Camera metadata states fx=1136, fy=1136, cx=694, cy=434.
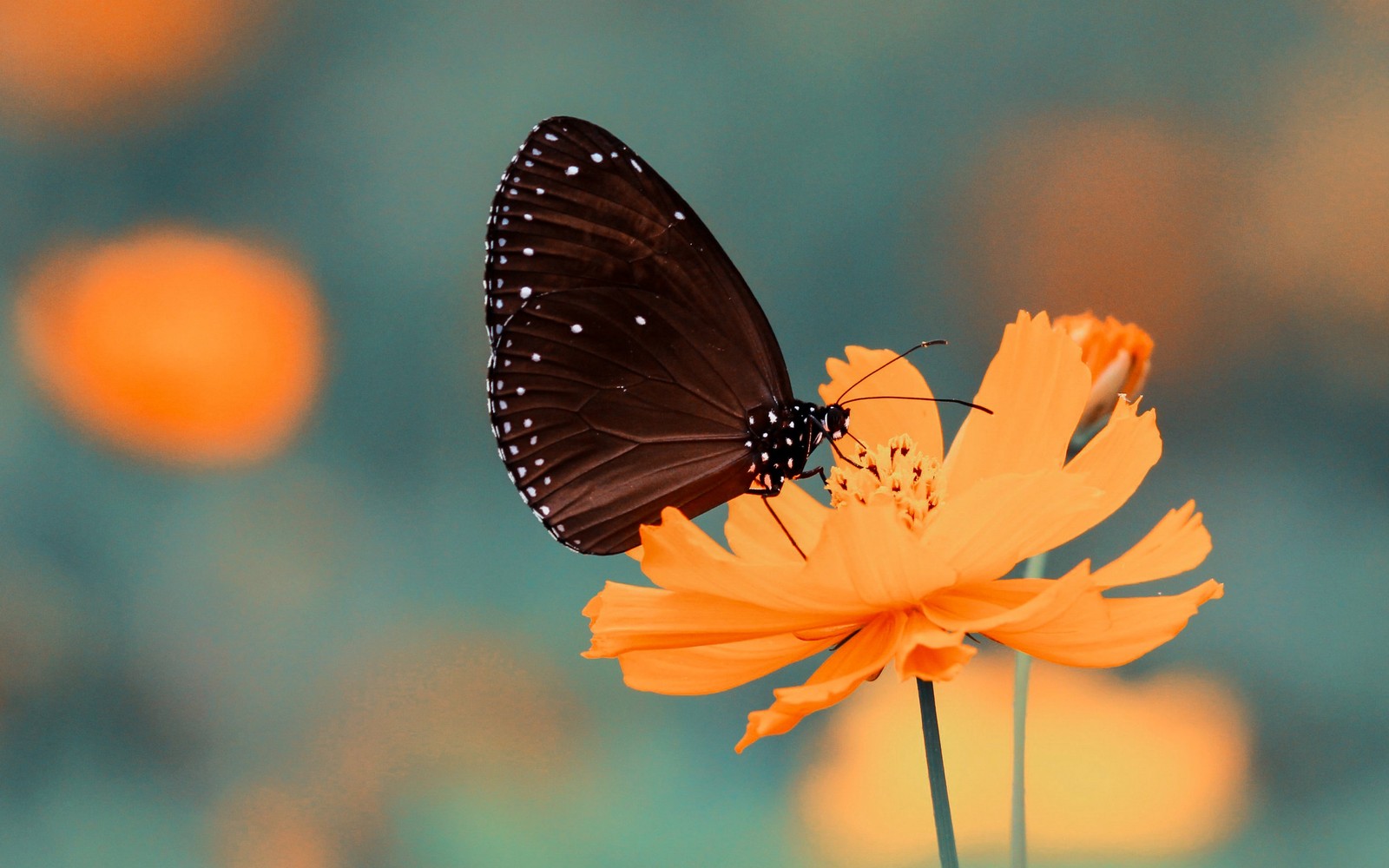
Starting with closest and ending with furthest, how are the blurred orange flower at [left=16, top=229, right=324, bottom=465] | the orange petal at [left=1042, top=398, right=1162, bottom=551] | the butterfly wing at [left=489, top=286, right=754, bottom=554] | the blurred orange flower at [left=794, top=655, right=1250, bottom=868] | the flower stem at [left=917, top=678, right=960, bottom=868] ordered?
the flower stem at [left=917, top=678, right=960, bottom=868] → the orange petal at [left=1042, top=398, right=1162, bottom=551] → the butterfly wing at [left=489, top=286, right=754, bottom=554] → the blurred orange flower at [left=794, top=655, right=1250, bottom=868] → the blurred orange flower at [left=16, top=229, right=324, bottom=465]

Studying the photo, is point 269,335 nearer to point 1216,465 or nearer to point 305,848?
point 305,848

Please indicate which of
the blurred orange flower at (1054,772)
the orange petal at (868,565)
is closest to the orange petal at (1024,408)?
the orange petal at (868,565)

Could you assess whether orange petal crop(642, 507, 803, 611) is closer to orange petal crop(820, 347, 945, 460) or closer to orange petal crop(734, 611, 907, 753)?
orange petal crop(734, 611, 907, 753)

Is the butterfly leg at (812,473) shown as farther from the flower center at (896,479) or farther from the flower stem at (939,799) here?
the flower stem at (939,799)

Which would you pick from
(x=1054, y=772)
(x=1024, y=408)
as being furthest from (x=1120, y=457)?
(x=1054, y=772)

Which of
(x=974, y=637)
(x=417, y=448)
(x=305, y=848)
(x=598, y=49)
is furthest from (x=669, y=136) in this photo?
(x=974, y=637)

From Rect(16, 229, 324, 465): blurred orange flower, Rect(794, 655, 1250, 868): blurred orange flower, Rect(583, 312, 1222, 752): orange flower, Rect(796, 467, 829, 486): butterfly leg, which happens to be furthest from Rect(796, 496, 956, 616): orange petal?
Rect(16, 229, 324, 465): blurred orange flower
